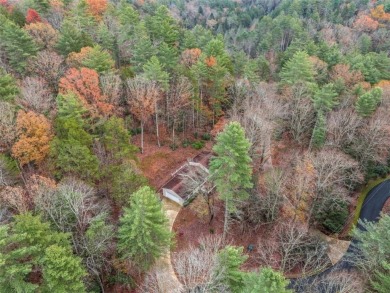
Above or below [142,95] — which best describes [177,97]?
below

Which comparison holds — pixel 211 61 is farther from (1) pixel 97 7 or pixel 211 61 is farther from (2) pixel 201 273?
(1) pixel 97 7

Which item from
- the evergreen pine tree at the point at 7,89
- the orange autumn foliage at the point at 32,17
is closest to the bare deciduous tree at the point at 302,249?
the evergreen pine tree at the point at 7,89

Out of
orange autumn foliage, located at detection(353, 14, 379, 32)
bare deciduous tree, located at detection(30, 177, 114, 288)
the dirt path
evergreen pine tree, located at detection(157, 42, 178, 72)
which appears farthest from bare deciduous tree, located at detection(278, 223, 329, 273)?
orange autumn foliage, located at detection(353, 14, 379, 32)

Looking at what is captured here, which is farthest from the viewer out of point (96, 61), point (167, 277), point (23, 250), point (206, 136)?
point (206, 136)

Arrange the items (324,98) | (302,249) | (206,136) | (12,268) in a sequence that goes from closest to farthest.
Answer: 1. (12,268)
2. (302,249)
3. (324,98)
4. (206,136)

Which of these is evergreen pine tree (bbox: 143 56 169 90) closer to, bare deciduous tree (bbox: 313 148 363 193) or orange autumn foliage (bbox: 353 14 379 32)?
bare deciduous tree (bbox: 313 148 363 193)

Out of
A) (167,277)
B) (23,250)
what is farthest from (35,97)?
(167,277)
